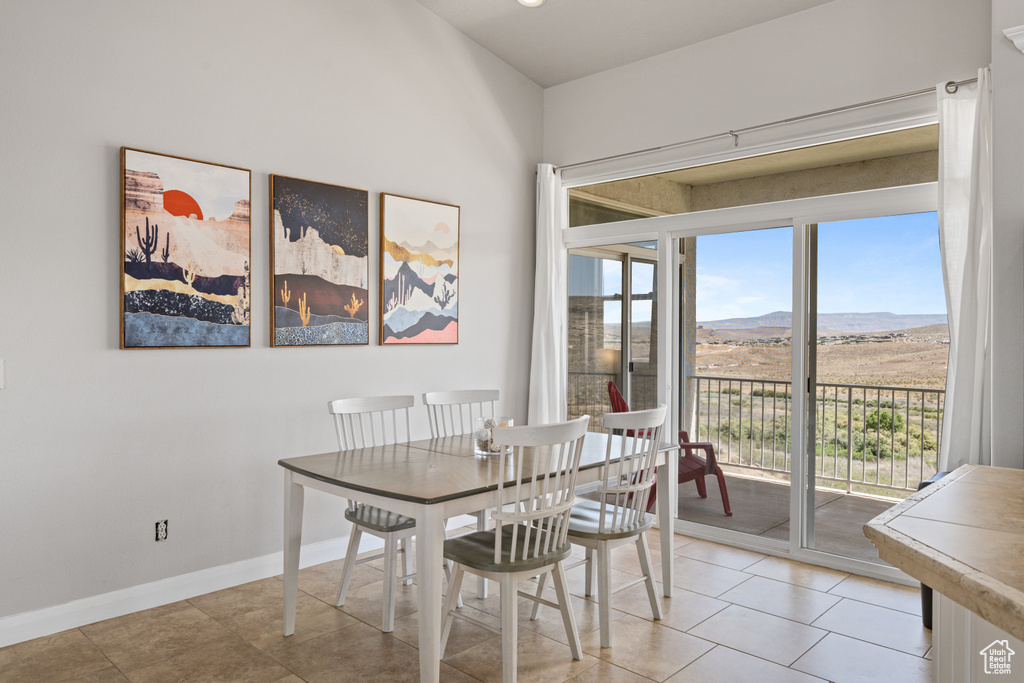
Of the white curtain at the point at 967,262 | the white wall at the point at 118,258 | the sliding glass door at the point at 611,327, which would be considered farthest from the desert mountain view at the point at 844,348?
the white wall at the point at 118,258

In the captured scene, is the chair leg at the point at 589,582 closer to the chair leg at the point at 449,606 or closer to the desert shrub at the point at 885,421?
the chair leg at the point at 449,606

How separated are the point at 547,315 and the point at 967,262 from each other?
259 cm

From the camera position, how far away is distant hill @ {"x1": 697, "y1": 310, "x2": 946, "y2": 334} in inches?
132

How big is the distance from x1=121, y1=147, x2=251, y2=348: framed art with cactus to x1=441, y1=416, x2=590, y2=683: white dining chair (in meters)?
1.68

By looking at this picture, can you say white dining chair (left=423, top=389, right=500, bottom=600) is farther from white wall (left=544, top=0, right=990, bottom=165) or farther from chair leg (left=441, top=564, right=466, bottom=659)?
white wall (left=544, top=0, right=990, bottom=165)

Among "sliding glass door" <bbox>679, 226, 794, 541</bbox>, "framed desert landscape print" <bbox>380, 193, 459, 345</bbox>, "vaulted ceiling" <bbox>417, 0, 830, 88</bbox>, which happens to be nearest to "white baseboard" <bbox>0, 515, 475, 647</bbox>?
"framed desert landscape print" <bbox>380, 193, 459, 345</bbox>

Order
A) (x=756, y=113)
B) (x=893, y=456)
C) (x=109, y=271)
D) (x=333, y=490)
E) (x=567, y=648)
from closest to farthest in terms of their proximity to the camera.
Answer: (x=333, y=490)
(x=567, y=648)
(x=109, y=271)
(x=893, y=456)
(x=756, y=113)

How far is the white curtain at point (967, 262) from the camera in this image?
2979 millimetres

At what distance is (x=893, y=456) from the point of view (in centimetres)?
345

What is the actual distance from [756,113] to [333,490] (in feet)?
10.7

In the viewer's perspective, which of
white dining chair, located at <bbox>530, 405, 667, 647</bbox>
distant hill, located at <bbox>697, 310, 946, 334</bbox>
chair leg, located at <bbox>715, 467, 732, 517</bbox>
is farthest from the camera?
chair leg, located at <bbox>715, 467, 732, 517</bbox>

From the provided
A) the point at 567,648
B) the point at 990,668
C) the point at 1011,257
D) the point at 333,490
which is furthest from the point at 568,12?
the point at 990,668

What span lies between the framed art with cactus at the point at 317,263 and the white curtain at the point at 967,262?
10.1ft

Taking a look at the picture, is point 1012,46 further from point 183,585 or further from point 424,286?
point 183,585
